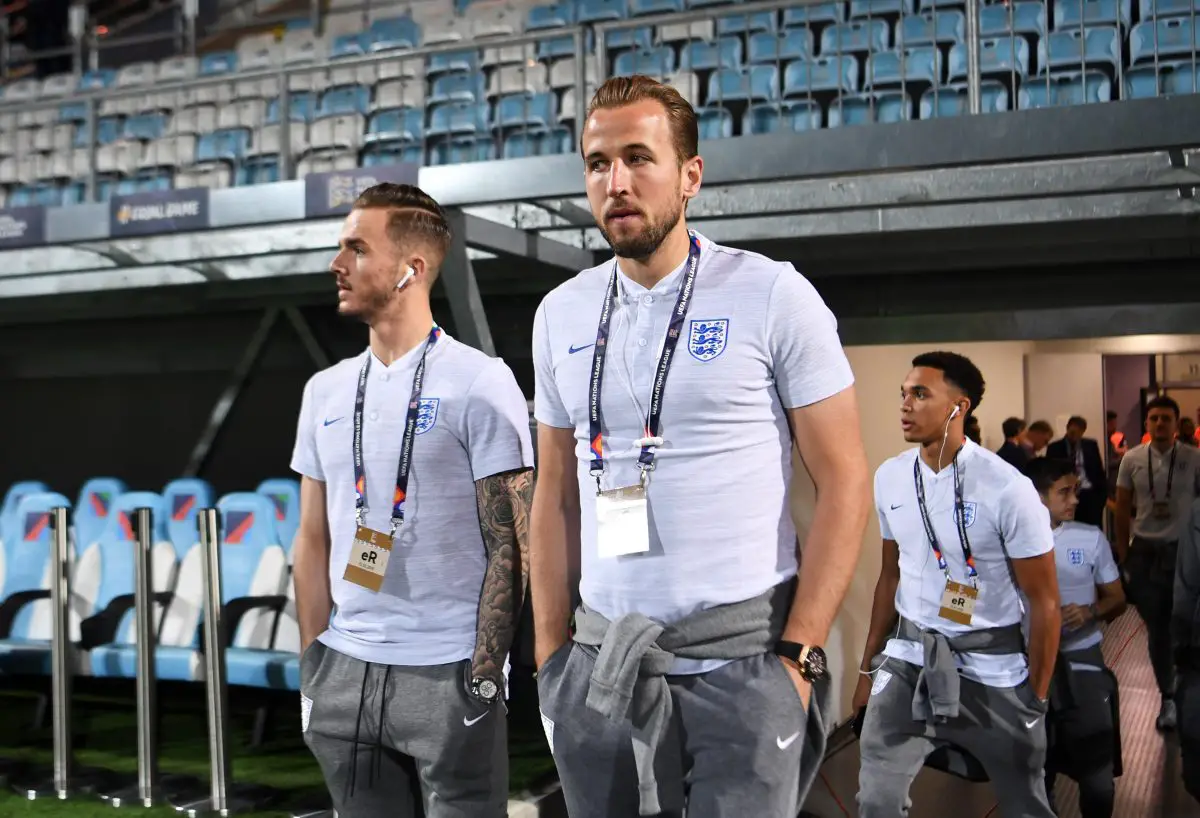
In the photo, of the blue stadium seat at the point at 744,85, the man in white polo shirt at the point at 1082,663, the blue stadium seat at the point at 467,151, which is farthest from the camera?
the blue stadium seat at the point at 467,151

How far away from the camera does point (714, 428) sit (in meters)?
1.59

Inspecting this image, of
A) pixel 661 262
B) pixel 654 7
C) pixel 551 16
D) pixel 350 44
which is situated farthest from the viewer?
pixel 350 44

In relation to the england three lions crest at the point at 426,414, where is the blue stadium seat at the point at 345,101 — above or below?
above

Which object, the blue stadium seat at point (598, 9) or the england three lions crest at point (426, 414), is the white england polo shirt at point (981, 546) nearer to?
the england three lions crest at point (426, 414)

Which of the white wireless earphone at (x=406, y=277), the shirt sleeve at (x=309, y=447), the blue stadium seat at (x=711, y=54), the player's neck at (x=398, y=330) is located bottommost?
the shirt sleeve at (x=309, y=447)

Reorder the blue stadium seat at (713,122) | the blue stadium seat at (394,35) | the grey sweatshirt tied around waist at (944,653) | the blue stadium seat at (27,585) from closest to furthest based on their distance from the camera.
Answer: the grey sweatshirt tied around waist at (944,653)
the blue stadium seat at (27,585)
the blue stadium seat at (713,122)
the blue stadium seat at (394,35)

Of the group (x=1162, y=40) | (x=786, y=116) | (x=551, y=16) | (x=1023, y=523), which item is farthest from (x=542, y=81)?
(x=1023, y=523)

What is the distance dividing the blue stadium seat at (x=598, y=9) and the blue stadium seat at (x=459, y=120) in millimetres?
1332

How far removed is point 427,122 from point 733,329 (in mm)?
7011

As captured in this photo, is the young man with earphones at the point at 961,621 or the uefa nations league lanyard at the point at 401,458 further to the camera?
the young man with earphones at the point at 961,621

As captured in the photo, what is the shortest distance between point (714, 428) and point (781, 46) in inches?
249

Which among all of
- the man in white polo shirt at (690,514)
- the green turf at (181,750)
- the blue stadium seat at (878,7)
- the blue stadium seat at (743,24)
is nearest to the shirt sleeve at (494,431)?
the man in white polo shirt at (690,514)

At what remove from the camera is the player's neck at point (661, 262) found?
1689 millimetres

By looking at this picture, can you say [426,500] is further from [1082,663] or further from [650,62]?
[650,62]
